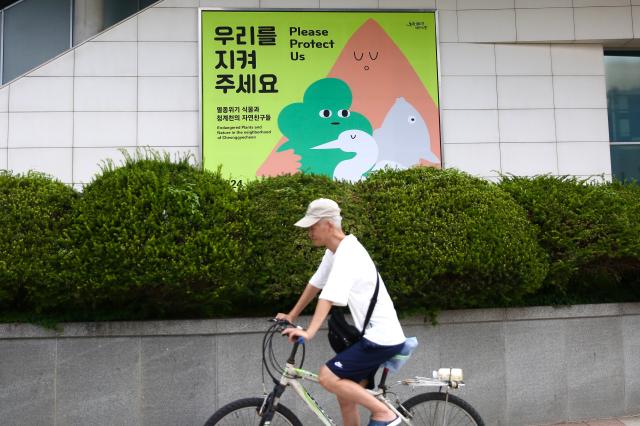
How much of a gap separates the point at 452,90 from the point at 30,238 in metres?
6.35

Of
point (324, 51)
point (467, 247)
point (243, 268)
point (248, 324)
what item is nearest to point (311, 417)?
point (248, 324)

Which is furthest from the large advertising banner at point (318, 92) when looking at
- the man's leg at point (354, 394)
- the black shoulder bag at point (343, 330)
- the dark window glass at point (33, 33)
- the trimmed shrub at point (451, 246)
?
the man's leg at point (354, 394)

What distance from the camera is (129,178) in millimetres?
5277

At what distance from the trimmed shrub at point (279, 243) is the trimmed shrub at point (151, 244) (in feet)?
0.64

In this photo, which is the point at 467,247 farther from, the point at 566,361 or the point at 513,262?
the point at 566,361

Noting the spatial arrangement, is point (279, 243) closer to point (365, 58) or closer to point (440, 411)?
point (440, 411)

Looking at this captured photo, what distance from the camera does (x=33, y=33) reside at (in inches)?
367

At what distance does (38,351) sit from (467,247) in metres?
3.92

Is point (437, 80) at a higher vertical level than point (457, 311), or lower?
higher

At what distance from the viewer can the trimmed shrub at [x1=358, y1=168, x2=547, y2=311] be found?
5391 millimetres

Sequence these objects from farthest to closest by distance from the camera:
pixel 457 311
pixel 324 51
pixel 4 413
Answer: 1. pixel 324 51
2. pixel 457 311
3. pixel 4 413

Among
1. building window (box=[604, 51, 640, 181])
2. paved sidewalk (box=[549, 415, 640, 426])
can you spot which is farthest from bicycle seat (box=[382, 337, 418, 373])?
building window (box=[604, 51, 640, 181])

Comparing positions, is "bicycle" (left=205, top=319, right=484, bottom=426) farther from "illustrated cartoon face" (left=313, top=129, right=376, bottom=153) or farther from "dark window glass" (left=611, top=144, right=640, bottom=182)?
"dark window glass" (left=611, top=144, right=640, bottom=182)

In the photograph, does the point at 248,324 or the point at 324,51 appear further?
the point at 324,51
